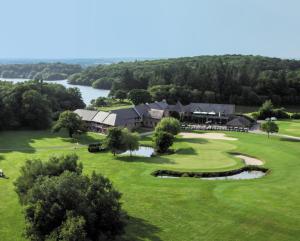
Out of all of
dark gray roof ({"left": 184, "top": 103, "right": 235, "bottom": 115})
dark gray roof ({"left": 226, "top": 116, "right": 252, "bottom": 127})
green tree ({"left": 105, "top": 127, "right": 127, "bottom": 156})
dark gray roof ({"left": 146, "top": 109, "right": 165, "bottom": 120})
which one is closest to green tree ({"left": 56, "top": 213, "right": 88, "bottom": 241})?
green tree ({"left": 105, "top": 127, "right": 127, "bottom": 156})

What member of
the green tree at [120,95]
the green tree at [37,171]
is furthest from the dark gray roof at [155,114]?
the green tree at [37,171]

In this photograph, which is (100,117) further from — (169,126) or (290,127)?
(290,127)

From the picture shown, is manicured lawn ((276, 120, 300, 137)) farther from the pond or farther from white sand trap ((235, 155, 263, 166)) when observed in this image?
A: the pond

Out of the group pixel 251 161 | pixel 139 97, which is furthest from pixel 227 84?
pixel 251 161

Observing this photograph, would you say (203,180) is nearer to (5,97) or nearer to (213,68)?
(5,97)

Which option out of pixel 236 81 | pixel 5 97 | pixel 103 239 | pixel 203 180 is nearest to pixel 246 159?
pixel 203 180

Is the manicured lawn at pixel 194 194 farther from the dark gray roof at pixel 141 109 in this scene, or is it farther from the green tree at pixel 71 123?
the dark gray roof at pixel 141 109

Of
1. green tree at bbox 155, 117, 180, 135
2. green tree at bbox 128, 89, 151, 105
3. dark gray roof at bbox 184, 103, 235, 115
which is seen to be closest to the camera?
green tree at bbox 155, 117, 180, 135
